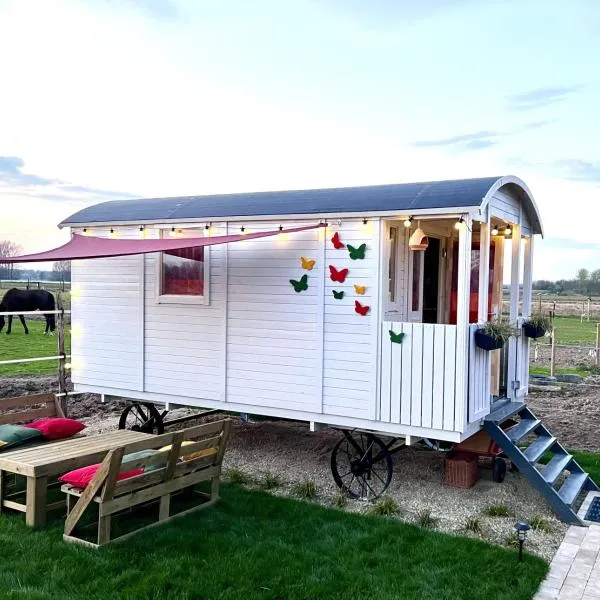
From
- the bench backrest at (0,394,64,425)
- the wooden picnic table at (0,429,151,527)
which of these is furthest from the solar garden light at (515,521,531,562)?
the bench backrest at (0,394,64,425)

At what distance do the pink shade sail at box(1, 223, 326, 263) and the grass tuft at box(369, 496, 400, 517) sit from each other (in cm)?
277

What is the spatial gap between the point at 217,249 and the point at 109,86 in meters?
7.00

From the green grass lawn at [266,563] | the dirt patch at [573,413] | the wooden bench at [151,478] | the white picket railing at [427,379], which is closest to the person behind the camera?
the green grass lawn at [266,563]

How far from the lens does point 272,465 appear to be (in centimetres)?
703

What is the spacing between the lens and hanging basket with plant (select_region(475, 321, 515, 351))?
5.64 m

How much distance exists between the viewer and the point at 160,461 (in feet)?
16.1

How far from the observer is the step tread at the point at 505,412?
6.16m

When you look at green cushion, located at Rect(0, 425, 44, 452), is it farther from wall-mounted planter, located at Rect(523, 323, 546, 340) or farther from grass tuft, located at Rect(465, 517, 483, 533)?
wall-mounted planter, located at Rect(523, 323, 546, 340)

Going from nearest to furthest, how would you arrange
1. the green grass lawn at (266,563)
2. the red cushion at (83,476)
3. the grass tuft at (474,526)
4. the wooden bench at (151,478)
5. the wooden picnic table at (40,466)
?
1. the green grass lawn at (266,563)
2. the wooden bench at (151,478)
3. the red cushion at (83,476)
4. the wooden picnic table at (40,466)
5. the grass tuft at (474,526)

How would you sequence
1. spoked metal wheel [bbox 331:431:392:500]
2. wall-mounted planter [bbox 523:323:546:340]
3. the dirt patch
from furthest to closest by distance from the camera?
1. the dirt patch
2. wall-mounted planter [bbox 523:323:546:340]
3. spoked metal wheel [bbox 331:431:392:500]

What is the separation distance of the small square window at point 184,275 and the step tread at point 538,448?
3.83 metres

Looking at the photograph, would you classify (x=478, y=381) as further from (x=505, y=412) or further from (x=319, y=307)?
(x=319, y=307)

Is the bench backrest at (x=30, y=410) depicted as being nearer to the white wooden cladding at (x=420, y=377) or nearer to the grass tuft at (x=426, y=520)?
the white wooden cladding at (x=420, y=377)

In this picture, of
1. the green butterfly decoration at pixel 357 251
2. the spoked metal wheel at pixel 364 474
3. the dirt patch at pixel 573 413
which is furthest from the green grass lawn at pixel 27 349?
the dirt patch at pixel 573 413
